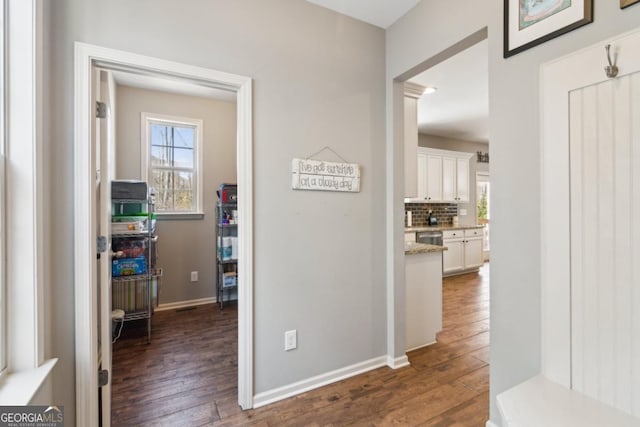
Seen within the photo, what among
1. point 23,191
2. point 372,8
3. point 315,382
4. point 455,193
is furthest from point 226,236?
point 455,193

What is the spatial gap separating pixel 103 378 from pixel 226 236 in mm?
2207

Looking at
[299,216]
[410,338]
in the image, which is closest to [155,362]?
[299,216]

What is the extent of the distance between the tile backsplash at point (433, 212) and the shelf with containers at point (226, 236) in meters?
3.40

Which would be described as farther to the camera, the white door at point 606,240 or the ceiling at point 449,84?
the ceiling at point 449,84

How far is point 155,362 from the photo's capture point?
2.35 m

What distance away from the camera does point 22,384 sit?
1087mm

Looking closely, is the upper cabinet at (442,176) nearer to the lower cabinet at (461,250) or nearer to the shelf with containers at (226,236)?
the lower cabinet at (461,250)

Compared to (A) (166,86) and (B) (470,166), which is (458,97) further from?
(A) (166,86)

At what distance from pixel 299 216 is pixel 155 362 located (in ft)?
5.71

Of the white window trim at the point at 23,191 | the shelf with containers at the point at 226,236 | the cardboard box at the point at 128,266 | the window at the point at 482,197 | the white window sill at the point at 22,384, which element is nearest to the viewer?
the white window sill at the point at 22,384

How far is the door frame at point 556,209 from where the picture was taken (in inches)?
48.1

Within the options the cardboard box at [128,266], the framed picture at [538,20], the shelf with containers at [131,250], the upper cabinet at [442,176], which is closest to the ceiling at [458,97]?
the upper cabinet at [442,176]

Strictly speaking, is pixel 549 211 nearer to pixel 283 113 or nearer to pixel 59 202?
pixel 283 113

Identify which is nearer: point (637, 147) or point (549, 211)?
point (637, 147)
